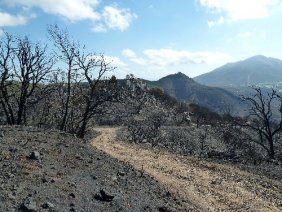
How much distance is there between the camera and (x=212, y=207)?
69.9ft

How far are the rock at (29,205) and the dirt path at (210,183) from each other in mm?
8458

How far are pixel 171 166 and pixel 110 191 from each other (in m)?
10.7

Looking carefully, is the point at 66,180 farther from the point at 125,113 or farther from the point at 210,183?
the point at 125,113

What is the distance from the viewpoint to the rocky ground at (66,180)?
15545 millimetres

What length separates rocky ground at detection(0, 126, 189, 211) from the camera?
1554 centimetres

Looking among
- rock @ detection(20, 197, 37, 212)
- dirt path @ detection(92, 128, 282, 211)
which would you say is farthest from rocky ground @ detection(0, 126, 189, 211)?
dirt path @ detection(92, 128, 282, 211)

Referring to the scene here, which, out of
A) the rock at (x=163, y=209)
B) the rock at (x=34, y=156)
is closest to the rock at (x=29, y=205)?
the rock at (x=34, y=156)

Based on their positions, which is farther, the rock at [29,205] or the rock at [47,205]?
the rock at [47,205]

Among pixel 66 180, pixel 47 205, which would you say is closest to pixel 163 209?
pixel 66 180

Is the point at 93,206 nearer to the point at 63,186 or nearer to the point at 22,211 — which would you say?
the point at 63,186

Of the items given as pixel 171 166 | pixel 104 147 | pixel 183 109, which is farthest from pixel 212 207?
pixel 183 109

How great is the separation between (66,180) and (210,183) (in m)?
10.3

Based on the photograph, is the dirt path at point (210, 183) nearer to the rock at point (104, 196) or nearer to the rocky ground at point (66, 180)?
the rocky ground at point (66, 180)

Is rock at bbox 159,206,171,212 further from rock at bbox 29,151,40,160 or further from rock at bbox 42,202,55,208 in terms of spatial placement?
rock at bbox 29,151,40,160
